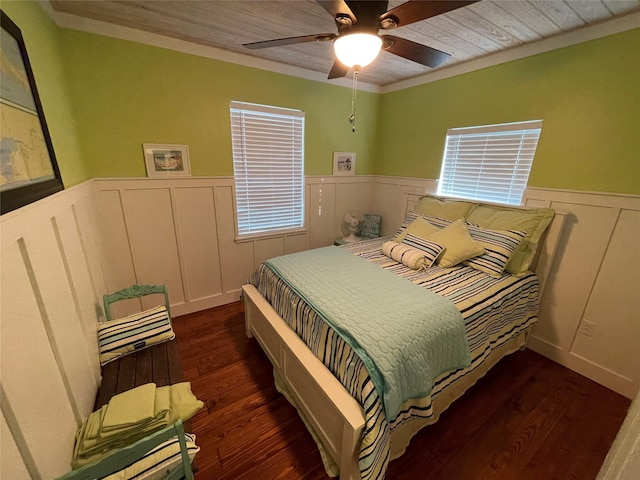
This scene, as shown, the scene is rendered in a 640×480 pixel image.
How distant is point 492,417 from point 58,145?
9.83 feet

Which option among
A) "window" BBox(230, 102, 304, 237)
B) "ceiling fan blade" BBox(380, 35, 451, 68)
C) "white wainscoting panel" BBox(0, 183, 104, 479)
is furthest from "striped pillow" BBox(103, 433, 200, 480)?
"ceiling fan blade" BBox(380, 35, 451, 68)

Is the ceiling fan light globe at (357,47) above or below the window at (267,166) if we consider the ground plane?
above

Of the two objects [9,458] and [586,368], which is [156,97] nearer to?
[9,458]

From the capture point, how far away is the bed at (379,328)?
1.13 meters

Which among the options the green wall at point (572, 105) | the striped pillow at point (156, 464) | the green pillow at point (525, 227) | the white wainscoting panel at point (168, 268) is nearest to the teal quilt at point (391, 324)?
the striped pillow at point (156, 464)

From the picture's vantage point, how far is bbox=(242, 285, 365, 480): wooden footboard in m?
1.12

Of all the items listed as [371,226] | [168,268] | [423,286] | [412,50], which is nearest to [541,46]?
[412,50]

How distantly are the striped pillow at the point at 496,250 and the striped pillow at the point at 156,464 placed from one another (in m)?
2.08

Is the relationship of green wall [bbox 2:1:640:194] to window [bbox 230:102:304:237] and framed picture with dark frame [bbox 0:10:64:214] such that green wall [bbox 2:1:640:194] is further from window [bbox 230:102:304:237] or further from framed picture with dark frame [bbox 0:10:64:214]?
framed picture with dark frame [bbox 0:10:64:214]

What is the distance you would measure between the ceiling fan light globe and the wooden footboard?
1611 mm

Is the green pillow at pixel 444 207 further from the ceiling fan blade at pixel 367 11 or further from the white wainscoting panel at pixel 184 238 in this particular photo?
the ceiling fan blade at pixel 367 11

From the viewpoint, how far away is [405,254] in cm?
207

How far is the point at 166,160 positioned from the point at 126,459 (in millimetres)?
2089

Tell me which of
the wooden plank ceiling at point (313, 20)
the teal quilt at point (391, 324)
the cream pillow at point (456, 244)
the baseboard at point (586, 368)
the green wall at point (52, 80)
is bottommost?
the baseboard at point (586, 368)
